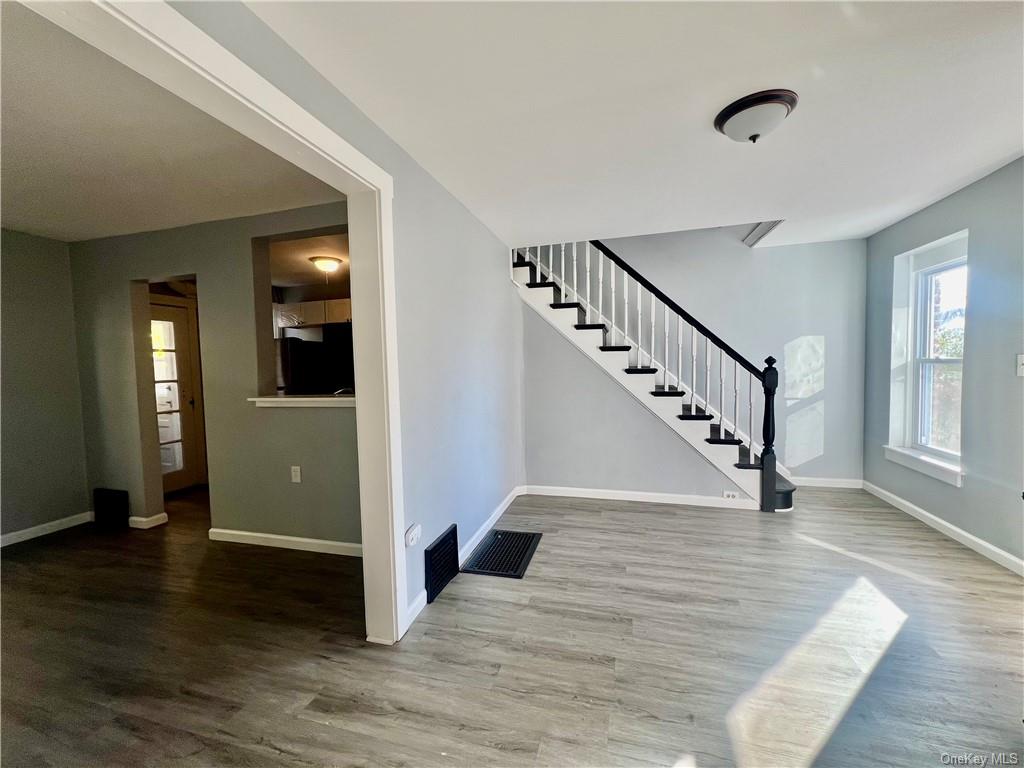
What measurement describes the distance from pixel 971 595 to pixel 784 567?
853 millimetres

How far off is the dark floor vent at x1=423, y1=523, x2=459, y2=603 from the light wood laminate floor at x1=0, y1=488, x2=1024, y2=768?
7cm

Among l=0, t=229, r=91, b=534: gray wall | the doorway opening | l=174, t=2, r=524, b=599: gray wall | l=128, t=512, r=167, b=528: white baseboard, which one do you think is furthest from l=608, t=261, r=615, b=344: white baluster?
l=0, t=229, r=91, b=534: gray wall

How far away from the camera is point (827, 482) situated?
4.05m

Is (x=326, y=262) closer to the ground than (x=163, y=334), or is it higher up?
higher up

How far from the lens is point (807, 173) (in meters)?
2.39

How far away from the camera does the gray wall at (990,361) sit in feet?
7.75

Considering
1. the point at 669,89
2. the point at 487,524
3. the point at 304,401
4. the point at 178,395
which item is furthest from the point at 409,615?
the point at 178,395

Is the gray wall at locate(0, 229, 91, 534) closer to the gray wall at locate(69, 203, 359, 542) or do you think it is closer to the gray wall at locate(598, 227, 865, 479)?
the gray wall at locate(69, 203, 359, 542)

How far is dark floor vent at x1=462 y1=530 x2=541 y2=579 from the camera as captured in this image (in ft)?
8.46

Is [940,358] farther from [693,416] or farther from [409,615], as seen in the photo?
[409,615]

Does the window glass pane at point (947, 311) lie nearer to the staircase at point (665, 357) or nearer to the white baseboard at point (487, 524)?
the staircase at point (665, 357)

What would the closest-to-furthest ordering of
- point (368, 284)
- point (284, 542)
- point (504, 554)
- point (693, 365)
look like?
point (368, 284) → point (504, 554) → point (284, 542) → point (693, 365)

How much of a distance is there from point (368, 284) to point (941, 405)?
4.25 meters

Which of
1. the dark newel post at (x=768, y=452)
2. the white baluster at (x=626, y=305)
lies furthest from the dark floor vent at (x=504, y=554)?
the dark newel post at (x=768, y=452)
